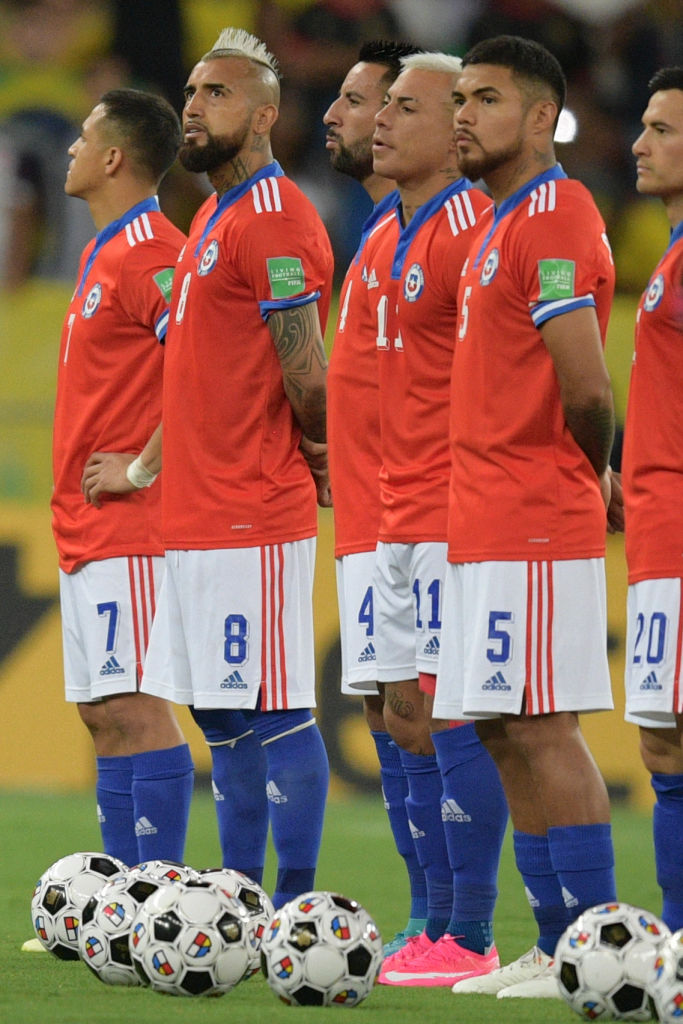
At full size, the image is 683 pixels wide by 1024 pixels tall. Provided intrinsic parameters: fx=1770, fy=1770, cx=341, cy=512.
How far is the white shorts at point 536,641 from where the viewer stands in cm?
403

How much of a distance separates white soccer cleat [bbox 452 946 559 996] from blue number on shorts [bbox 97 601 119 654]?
5.17ft

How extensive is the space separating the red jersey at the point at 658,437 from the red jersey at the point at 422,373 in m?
0.76

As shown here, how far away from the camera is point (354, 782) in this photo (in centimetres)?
922

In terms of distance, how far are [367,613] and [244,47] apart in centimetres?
170

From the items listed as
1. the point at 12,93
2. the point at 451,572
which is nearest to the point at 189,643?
the point at 451,572

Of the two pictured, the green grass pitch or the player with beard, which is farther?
the player with beard

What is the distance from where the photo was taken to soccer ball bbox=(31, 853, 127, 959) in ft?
15.2


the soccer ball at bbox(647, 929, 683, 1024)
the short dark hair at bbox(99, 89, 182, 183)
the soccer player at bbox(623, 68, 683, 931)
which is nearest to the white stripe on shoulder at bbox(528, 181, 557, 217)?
the soccer player at bbox(623, 68, 683, 931)

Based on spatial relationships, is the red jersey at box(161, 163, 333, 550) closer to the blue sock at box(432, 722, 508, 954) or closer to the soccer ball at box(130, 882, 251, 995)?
the blue sock at box(432, 722, 508, 954)

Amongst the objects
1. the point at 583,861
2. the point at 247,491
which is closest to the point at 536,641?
the point at 583,861

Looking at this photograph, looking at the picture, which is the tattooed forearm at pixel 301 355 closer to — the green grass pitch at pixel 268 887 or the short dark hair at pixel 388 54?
the short dark hair at pixel 388 54

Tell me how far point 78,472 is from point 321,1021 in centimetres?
225

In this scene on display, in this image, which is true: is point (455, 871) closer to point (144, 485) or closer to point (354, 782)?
point (144, 485)

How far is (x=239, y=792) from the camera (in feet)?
16.4
